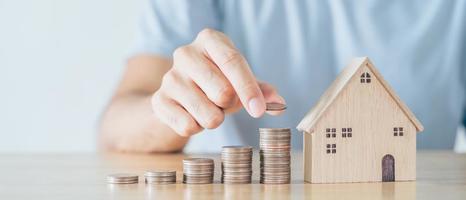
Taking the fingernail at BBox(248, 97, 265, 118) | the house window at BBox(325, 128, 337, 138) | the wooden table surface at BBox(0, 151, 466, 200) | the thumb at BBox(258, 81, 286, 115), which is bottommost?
the wooden table surface at BBox(0, 151, 466, 200)

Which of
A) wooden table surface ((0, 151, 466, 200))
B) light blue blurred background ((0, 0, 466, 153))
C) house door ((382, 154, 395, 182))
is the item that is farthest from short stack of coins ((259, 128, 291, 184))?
light blue blurred background ((0, 0, 466, 153))

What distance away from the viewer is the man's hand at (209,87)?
1.06 meters

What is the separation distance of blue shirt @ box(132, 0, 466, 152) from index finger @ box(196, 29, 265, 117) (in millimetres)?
784

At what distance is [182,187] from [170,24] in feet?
3.40

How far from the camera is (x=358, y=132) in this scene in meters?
1.03

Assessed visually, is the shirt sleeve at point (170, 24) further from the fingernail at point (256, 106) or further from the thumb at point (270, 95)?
the fingernail at point (256, 106)

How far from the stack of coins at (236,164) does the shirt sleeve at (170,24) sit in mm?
960

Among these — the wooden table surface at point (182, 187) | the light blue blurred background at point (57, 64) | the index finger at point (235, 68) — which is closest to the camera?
the wooden table surface at point (182, 187)

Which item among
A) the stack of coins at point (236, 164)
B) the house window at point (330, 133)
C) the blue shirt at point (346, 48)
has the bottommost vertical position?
the stack of coins at point (236, 164)

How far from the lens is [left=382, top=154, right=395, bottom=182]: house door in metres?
1.04

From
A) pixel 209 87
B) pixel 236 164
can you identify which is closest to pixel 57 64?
pixel 209 87

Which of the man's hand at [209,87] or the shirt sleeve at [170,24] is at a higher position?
the shirt sleeve at [170,24]

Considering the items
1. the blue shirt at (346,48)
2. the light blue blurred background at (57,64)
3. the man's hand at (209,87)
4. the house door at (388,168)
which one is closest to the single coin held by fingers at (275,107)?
the man's hand at (209,87)

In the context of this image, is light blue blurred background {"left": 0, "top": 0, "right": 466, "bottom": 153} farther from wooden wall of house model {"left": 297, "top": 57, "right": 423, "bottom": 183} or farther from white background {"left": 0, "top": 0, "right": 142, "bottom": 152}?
wooden wall of house model {"left": 297, "top": 57, "right": 423, "bottom": 183}
